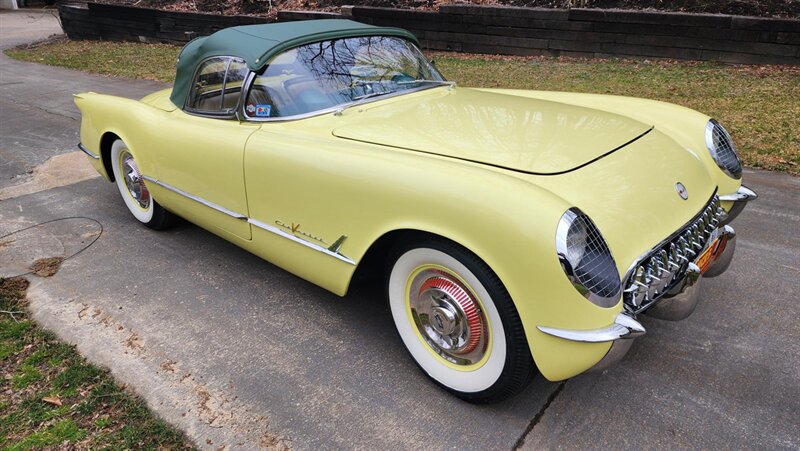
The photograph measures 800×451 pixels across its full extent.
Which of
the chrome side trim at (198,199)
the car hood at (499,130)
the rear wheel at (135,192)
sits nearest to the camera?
the car hood at (499,130)

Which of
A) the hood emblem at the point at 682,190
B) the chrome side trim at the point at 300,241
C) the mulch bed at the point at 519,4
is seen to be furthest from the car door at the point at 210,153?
the mulch bed at the point at 519,4

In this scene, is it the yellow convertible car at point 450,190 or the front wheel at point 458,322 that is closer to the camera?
the yellow convertible car at point 450,190

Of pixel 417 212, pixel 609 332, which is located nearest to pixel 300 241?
pixel 417 212

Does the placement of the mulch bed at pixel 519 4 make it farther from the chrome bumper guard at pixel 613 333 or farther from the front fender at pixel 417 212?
the chrome bumper guard at pixel 613 333

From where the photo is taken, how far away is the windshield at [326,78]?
9.56 feet

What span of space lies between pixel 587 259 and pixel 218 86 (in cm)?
242

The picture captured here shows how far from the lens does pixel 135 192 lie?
13.2 ft

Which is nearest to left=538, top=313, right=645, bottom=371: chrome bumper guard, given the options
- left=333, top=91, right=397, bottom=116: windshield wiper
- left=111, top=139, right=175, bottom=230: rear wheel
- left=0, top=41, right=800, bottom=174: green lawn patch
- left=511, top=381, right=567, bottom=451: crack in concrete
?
left=511, top=381, right=567, bottom=451: crack in concrete

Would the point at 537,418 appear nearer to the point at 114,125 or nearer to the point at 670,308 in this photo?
the point at 670,308

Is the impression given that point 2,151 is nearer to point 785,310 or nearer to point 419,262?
point 419,262

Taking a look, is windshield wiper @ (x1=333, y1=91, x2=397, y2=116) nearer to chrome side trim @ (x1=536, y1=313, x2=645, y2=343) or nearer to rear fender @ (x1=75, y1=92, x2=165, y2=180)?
rear fender @ (x1=75, y1=92, x2=165, y2=180)

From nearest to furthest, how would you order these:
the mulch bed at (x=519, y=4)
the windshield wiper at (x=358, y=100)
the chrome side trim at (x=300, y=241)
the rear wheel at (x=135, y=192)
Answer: the chrome side trim at (x=300, y=241) → the windshield wiper at (x=358, y=100) → the rear wheel at (x=135, y=192) → the mulch bed at (x=519, y=4)

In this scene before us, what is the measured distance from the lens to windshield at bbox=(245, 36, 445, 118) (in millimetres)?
2914

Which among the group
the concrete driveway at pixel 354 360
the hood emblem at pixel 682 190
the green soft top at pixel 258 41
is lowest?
the concrete driveway at pixel 354 360
